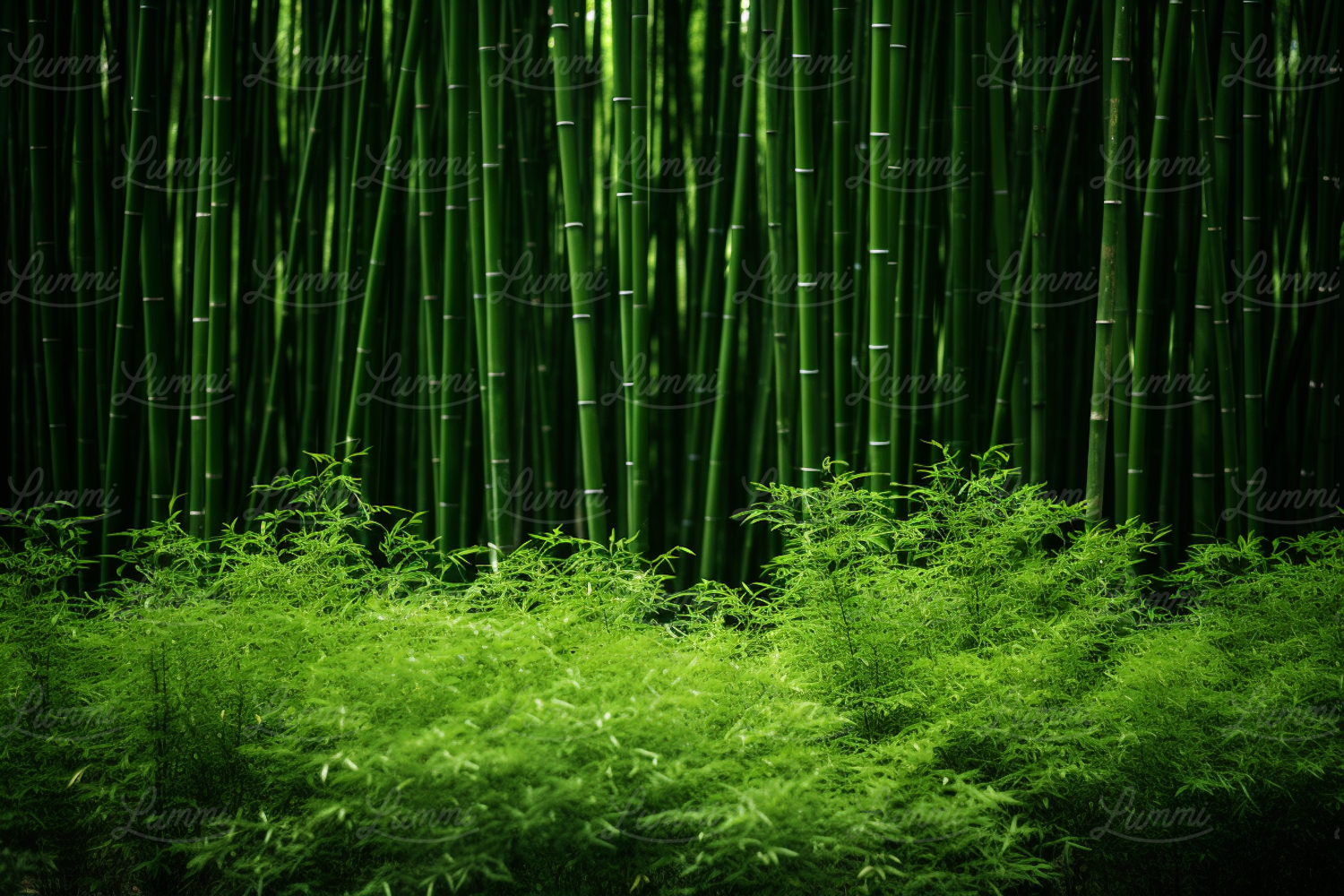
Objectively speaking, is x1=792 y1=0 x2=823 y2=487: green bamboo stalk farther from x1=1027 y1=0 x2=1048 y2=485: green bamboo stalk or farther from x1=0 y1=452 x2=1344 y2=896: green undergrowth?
x1=0 y1=452 x2=1344 y2=896: green undergrowth

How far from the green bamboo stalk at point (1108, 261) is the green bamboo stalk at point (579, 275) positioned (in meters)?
1.08

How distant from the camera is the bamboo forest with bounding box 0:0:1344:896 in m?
1.30

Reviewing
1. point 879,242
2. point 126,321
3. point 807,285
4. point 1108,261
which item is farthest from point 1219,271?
point 126,321

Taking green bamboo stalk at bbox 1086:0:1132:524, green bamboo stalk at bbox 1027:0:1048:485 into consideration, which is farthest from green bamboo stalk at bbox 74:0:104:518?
green bamboo stalk at bbox 1086:0:1132:524

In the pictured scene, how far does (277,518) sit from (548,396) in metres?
0.82

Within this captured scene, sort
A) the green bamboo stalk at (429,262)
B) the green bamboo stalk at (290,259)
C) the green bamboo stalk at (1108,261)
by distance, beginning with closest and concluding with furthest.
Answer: the green bamboo stalk at (1108,261) → the green bamboo stalk at (429,262) → the green bamboo stalk at (290,259)

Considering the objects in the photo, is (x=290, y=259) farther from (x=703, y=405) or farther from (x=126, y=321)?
(x=703, y=405)

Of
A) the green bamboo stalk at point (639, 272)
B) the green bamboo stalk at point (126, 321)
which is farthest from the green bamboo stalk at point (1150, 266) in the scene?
the green bamboo stalk at point (126, 321)

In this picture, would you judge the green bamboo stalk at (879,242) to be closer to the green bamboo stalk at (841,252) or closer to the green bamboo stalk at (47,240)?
the green bamboo stalk at (841,252)

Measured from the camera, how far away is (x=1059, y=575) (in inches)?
64.0

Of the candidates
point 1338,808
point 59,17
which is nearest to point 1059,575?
point 1338,808

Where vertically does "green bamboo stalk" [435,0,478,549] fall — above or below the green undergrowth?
above

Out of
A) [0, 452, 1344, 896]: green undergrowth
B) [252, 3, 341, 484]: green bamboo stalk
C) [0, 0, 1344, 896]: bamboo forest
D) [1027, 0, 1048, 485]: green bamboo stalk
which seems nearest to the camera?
[0, 452, 1344, 896]: green undergrowth

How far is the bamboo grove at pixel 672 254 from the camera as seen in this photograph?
2.06m
